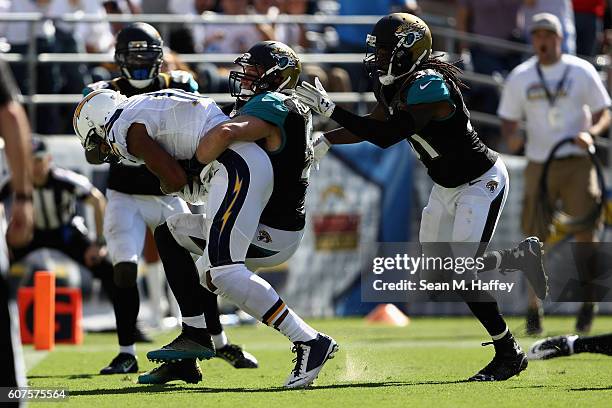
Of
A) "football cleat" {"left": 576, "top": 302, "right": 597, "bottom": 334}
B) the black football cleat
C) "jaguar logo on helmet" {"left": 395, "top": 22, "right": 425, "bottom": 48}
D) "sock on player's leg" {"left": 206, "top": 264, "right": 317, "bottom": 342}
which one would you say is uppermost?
"jaguar logo on helmet" {"left": 395, "top": 22, "right": 425, "bottom": 48}

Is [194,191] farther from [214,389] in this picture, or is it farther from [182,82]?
[182,82]

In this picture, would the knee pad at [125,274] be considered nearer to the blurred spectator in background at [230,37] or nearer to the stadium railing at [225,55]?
the stadium railing at [225,55]

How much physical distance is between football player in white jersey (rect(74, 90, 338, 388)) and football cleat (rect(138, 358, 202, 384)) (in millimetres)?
323

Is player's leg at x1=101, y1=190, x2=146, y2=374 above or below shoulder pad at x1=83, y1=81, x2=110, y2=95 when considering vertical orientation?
below

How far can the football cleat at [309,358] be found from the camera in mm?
6684

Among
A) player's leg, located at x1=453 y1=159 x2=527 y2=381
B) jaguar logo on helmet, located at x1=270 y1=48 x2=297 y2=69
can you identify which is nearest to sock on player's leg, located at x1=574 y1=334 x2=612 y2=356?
player's leg, located at x1=453 y1=159 x2=527 y2=381

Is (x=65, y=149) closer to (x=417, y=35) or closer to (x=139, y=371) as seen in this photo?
(x=139, y=371)

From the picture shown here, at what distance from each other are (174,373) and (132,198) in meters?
1.80

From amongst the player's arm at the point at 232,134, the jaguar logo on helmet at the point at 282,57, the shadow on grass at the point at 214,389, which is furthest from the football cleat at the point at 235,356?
the jaguar logo on helmet at the point at 282,57

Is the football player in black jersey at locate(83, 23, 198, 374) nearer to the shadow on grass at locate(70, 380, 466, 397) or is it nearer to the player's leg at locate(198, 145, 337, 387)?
the shadow on grass at locate(70, 380, 466, 397)

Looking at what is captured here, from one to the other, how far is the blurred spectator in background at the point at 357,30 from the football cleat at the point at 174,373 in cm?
689

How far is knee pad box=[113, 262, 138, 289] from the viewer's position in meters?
8.26

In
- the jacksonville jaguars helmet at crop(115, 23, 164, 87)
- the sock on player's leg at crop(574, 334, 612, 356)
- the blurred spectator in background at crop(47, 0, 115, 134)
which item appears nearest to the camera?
the sock on player's leg at crop(574, 334, 612, 356)

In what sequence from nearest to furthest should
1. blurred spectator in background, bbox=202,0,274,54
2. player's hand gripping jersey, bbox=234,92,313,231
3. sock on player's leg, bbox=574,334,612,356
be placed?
player's hand gripping jersey, bbox=234,92,313,231
sock on player's leg, bbox=574,334,612,356
blurred spectator in background, bbox=202,0,274,54
